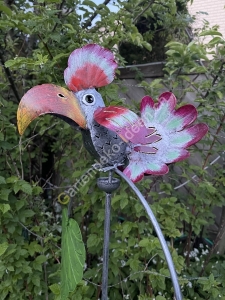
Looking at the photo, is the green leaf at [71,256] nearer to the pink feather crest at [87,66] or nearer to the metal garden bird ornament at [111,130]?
the metal garden bird ornament at [111,130]

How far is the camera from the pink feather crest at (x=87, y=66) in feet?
2.09

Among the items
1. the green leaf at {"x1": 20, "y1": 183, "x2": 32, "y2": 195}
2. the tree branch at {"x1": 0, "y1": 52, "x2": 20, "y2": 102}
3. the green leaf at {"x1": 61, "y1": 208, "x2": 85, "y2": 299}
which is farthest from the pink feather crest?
the tree branch at {"x1": 0, "y1": 52, "x2": 20, "y2": 102}

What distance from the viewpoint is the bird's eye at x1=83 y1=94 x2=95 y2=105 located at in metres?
0.63

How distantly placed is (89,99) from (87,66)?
7 centimetres

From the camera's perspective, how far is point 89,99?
0.63 metres

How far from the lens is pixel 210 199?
1427 millimetres

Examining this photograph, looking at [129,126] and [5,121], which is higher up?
[129,126]

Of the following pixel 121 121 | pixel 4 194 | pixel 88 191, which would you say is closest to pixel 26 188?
pixel 4 194

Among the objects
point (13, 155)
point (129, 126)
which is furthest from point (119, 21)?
point (129, 126)

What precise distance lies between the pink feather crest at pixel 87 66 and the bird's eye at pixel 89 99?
21 mm

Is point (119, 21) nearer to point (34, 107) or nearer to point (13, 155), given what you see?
point (13, 155)

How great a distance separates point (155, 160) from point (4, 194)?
2.15ft

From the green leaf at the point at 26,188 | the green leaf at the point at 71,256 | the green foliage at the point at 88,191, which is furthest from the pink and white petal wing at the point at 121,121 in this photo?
the green leaf at the point at 26,188

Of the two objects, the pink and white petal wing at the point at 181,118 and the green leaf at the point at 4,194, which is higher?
the pink and white petal wing at the point at 181,118
